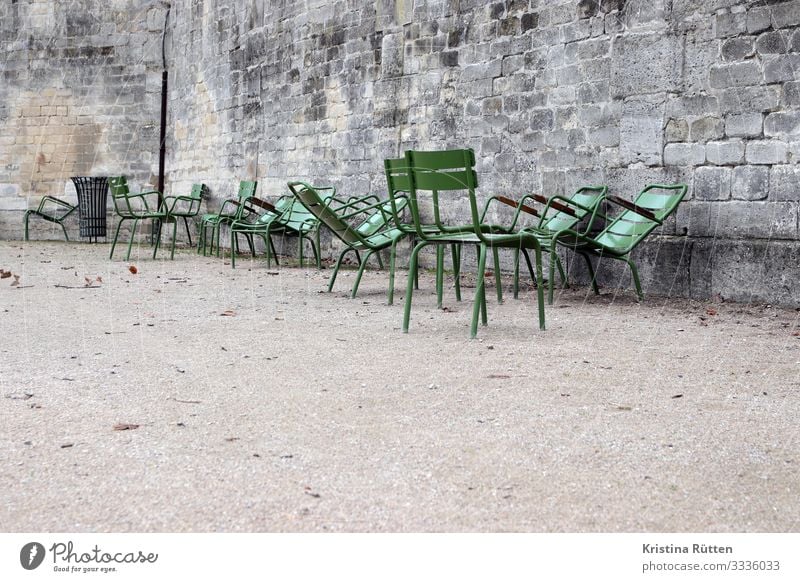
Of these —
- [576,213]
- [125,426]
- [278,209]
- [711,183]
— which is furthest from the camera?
[278,209]

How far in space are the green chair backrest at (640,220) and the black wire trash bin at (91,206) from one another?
33.3ft

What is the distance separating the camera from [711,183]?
7.09 metres

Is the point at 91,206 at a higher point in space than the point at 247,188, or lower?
lower

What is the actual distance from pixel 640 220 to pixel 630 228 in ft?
0.28

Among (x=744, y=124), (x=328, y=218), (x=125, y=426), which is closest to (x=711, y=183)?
(x=744, y=124)

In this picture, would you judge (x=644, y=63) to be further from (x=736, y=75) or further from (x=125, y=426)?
(x=125, y=426)

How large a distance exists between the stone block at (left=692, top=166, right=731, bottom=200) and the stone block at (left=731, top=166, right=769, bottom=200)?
2.1 inches

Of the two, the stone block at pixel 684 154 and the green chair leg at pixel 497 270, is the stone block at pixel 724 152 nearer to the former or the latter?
the stone block at pixel 684 154

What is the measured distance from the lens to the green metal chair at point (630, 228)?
6.86 m

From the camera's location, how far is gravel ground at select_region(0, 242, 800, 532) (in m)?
2.42

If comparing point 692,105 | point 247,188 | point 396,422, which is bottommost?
point 396,422

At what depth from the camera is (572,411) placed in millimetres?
3510

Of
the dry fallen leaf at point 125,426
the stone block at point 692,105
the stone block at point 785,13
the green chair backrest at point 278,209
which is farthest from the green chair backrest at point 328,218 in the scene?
the dry fallen leaf at point 125,426

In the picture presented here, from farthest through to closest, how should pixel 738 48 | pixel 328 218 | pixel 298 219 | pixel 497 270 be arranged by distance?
pixel 298 219, pixel 328 218, pixel 738 48, pixel 497 270
